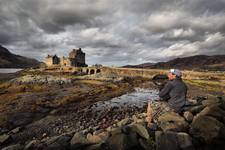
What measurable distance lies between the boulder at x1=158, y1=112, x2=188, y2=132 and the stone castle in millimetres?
127471

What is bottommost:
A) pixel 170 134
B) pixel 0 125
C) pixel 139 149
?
pixel 0 125

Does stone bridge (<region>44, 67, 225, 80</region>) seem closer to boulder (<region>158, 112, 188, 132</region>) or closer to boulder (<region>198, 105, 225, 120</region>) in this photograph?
boulder (<region>198, 105, 225, 120</region>)

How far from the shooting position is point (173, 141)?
8883mm

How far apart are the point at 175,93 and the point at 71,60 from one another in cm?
13047

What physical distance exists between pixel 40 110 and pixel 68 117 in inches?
213

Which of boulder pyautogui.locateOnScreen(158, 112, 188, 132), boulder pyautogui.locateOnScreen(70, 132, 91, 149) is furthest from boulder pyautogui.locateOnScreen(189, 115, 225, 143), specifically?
Answer: boulder pyautogui.locateOnScreen(70, 132, 91, 149)

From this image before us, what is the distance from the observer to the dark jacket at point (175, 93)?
9922mm

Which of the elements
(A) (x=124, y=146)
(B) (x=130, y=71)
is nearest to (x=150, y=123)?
(A) (x=124, y=146)

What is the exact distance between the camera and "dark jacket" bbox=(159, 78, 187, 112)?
992 centimetres

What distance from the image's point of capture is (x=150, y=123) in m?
10.8

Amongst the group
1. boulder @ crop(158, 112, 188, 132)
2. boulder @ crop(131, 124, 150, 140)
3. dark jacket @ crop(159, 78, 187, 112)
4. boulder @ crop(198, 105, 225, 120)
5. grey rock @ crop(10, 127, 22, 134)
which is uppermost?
dark jacket @ crop(159, 78, 187, 112)

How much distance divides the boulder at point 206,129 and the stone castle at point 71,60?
12857 centimetres

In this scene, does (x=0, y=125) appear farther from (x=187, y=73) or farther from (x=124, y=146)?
(x=187, y=73)

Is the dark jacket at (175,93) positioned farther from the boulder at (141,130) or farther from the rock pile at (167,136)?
the boulder at (141,130)
